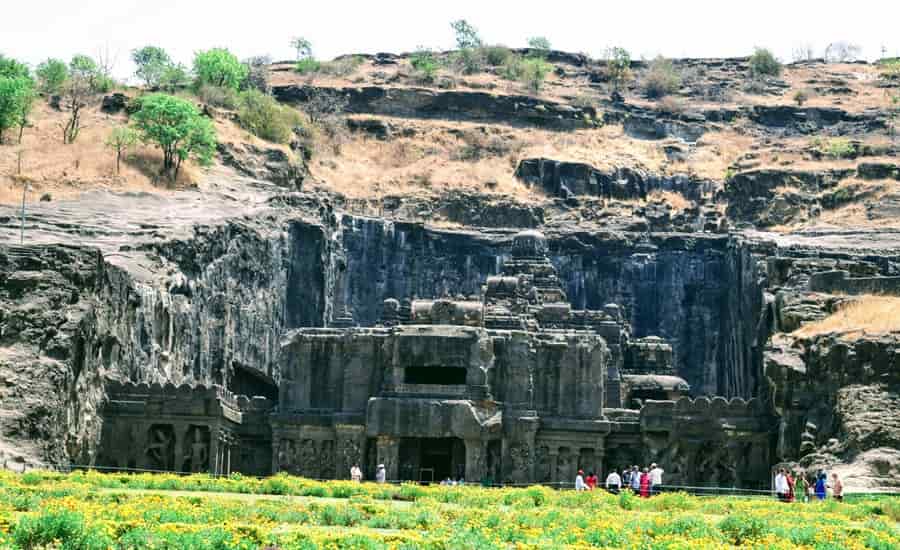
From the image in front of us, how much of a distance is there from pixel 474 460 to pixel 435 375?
4.43m

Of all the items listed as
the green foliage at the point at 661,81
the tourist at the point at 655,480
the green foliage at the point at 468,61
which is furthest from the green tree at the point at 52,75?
the tourist at the point at 655,480

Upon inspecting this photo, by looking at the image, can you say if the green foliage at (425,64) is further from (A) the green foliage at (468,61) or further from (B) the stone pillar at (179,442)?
(B) the stone pillar at (179,442)

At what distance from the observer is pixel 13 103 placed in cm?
11738

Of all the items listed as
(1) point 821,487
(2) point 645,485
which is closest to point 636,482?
(2) point 645,485

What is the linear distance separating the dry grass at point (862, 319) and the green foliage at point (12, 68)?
72796mm

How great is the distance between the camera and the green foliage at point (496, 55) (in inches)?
7067

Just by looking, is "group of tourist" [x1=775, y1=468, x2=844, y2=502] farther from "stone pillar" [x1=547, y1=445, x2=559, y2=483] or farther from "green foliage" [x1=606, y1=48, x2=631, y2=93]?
"green foliage" [x1=606, y1=48, x2=631, y2=93]

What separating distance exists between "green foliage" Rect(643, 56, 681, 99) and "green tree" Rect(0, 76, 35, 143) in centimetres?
7083

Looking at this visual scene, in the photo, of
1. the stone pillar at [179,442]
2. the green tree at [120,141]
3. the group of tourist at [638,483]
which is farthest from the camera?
the green tree at [120,141]

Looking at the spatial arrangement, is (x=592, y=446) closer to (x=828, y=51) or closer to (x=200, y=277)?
(x=200, y=277)

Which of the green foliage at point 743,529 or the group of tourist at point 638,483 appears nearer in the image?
the green foliage at point 743,529

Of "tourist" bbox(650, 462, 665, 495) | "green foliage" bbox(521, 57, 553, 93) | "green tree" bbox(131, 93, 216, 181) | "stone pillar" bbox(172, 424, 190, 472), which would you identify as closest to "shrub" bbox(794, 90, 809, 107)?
"green foliage" bbox(521, 57, 553, 93)

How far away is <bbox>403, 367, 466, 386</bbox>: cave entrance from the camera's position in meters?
76.6

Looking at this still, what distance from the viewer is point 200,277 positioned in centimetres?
9725
